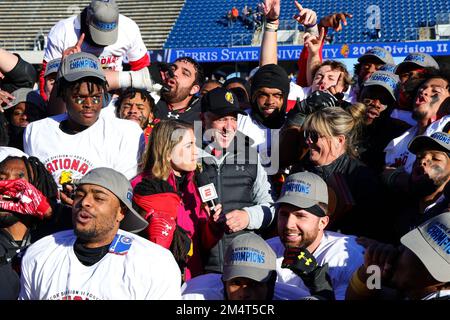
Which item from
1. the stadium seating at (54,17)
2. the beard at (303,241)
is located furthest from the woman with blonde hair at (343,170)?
the stadium seating at (54,17)

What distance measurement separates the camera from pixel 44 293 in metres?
3.50

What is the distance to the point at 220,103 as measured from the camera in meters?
4.84

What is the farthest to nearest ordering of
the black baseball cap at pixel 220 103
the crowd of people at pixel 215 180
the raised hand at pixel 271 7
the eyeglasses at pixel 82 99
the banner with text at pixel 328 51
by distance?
the banner with text at pixel 328 51, the raised hand at pixel 271 7, the black baseball cap at pixel 220 103, the eyeglasses at pixel 82 99, the crowd of people at pixel 215 180

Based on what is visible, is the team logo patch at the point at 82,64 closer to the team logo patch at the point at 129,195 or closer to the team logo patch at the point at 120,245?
the team logo patch at the point at 129,195

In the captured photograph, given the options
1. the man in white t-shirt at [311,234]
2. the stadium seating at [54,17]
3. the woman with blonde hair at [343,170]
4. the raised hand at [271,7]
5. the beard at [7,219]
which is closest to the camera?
the man in white t-shirt at [311,234]

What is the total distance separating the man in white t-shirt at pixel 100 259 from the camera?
344 cm

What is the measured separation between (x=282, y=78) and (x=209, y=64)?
57.9ft

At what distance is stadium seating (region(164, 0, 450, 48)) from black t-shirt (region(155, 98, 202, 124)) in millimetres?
17121

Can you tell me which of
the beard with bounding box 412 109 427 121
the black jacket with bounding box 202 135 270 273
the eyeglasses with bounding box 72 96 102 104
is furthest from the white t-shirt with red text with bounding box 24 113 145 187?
the beard with bounding box 412 109 427 121

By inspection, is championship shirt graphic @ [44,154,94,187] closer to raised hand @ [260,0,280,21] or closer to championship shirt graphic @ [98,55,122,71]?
championship shirt graphic @ [98,55,122,71]

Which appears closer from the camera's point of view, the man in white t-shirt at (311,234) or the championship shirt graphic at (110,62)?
the man in white t-shirt at (311,234)

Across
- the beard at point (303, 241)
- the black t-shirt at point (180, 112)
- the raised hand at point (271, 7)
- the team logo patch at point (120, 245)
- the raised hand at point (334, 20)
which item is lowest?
the beard at point (303, 241)

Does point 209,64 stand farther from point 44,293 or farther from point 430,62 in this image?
point 44,293
